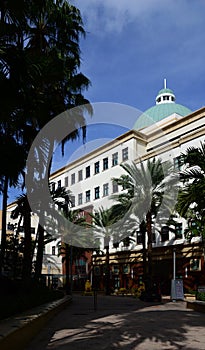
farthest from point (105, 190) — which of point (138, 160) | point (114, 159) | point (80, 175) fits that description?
point (80, 175)

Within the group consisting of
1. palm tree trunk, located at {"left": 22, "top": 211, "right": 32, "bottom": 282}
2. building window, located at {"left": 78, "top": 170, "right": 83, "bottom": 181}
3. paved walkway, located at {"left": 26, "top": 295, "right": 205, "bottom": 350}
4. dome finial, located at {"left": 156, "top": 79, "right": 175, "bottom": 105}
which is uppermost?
dome finial, located at {"left": 156, "top": 79, "right": 175, "bottom": 105}

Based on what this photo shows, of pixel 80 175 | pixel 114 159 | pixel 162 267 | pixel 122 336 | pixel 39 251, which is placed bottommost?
pixel 162 267

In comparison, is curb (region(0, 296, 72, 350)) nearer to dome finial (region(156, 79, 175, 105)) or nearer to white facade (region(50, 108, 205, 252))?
white facade (region(50, 108, 205, 252))

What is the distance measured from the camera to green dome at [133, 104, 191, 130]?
57.0 metres

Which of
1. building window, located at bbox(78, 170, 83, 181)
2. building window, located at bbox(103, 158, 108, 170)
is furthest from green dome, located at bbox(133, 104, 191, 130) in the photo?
building window, located at bbox(78, 170, 83, 181)

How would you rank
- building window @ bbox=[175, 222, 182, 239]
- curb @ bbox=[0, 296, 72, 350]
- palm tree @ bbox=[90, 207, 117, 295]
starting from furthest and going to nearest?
palm tree @ bbox=[90, 207, 117, 295], building window @ bbox=[175, 222, 182, 239], curb @ bbox=[0, 296, 72, 350]

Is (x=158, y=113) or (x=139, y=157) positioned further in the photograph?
(x=158, y=113)

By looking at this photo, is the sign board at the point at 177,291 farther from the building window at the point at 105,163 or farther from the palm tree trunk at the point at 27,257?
the building window at the point at 105,163

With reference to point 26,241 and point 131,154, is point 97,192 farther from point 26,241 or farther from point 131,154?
point 26,241

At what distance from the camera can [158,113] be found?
5853 cm

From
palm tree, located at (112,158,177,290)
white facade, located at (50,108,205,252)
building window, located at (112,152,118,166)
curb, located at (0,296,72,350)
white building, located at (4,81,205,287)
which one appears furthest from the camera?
building window, located at (112,152,118,166)

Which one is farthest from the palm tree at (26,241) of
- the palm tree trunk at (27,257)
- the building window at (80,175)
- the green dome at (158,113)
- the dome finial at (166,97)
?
the dome finial at (166,97)

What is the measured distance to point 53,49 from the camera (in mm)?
22391

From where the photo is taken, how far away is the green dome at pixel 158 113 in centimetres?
5703
